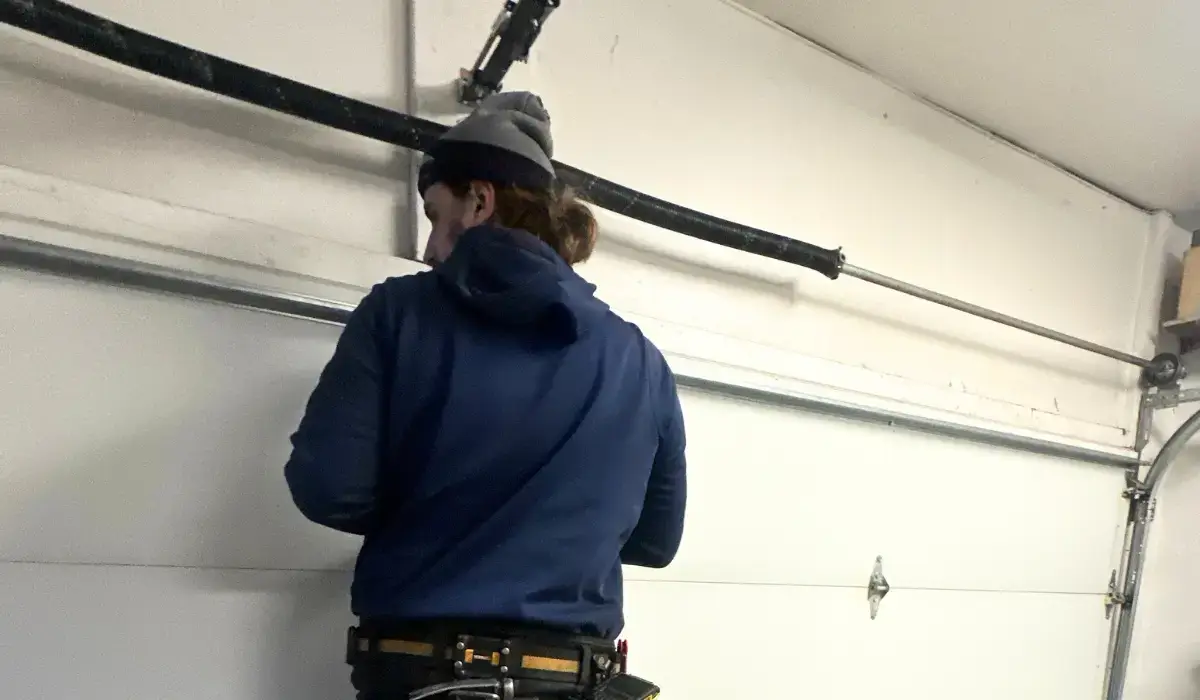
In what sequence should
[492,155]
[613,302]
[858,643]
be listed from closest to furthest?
[492,155]
[613,302]
[858,643]

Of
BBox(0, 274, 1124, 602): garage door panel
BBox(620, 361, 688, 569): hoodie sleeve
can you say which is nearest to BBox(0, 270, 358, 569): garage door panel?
BBox(0, 274, 1124, 602): garage door panel

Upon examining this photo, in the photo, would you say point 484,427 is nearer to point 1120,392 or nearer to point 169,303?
point 169,303

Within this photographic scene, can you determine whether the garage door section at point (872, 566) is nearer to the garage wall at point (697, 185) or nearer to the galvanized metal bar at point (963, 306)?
the garage wall at point (697, 185)

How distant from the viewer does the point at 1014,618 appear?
197cm

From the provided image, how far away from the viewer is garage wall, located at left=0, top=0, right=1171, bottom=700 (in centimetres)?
94

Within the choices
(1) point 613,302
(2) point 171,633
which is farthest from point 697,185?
(2) point 171,633

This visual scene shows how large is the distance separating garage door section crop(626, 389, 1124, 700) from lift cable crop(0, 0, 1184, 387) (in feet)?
0.89

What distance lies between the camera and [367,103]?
1106 millimetres

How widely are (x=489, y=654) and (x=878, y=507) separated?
1.09m

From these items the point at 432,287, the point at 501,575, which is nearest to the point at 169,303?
the point at 432,287

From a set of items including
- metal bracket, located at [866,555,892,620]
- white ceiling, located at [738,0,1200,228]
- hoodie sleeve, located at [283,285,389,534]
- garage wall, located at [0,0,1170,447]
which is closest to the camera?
hoodie sleeve, located at [283,285,389,534]

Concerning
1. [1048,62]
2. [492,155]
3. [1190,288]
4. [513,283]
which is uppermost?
[1048,62]

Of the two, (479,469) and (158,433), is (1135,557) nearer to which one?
(479,469)

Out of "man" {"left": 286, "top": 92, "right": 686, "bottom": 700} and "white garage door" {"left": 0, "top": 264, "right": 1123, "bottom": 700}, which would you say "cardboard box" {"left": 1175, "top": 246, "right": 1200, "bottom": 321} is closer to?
"white garage door" {"left": 0, "top": 264, "right": 1123, "bottom": 700}
